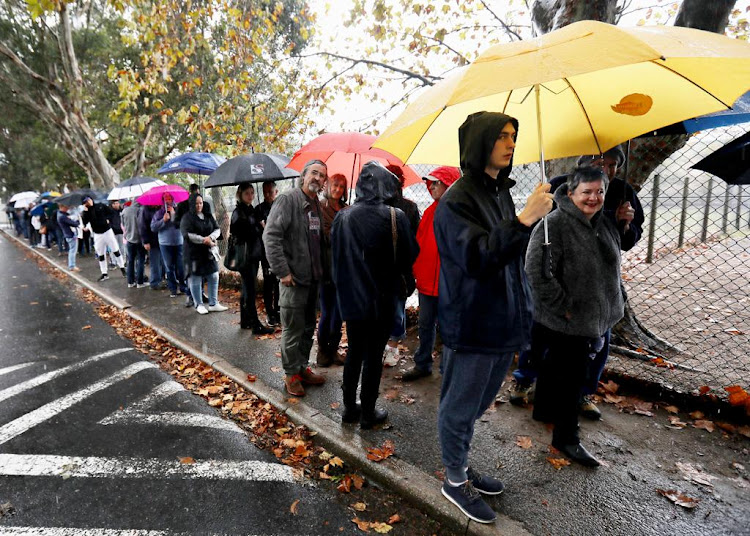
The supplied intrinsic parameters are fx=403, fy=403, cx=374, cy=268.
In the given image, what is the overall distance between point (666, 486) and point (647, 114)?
8.05ft

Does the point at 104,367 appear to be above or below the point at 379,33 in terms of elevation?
below

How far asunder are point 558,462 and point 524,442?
0.98 feet

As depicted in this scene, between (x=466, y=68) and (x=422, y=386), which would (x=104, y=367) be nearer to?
(x=422, y=386)

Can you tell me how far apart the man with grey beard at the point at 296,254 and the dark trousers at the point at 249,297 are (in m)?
2.08

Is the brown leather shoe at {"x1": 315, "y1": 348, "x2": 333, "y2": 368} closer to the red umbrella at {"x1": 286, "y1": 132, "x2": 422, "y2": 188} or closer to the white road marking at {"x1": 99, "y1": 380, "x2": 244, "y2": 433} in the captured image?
the white road marking at {"x1": 99, "y1": 380, "x2": 244, "y2": 433}

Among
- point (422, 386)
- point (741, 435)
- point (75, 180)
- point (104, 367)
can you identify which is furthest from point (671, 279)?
point (75, 180)

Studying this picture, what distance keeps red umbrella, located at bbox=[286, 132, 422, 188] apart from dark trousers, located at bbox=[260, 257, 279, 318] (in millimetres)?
1660

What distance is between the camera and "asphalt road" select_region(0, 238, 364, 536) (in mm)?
2508

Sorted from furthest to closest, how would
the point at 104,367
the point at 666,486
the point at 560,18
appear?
the point at 104,367
the point at 560,18
the point at 666,486

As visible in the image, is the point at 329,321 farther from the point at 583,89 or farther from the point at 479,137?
the point at 583,89

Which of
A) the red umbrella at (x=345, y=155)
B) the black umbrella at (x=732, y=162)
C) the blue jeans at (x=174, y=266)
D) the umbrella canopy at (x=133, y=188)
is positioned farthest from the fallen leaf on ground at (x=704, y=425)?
the umbrella canopy at (x=133, y=188)

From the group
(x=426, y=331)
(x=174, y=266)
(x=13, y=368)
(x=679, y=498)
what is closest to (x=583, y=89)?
(x=426, y=331)

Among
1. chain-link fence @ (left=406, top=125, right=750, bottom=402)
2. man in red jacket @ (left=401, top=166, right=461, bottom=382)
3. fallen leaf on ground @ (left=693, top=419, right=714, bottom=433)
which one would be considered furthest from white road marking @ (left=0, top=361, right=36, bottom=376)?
fallen leaf on ground @ (left=693, top=419, right=714, bottom=433)

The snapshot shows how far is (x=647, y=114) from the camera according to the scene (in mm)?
2693
